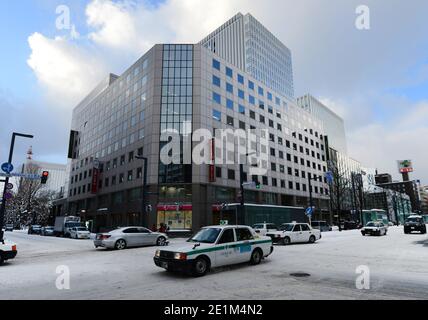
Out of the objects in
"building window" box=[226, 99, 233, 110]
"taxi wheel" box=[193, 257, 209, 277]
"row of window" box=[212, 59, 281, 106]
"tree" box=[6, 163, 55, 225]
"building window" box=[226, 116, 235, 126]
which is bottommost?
"taxi wheel" box=[193, 257, 209, 277]

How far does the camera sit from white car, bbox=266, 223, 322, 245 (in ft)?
65.0

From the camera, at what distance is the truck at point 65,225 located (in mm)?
38312

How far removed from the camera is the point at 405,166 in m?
133

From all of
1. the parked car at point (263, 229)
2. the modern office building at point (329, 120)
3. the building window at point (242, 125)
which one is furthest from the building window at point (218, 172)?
the modern office building at point (329, 120)

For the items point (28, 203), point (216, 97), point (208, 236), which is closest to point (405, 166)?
point (216, 97)

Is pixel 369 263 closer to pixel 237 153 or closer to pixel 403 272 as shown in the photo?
pixel 403 272

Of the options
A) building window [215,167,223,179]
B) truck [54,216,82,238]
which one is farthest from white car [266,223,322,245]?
truck [54,216,82,238]

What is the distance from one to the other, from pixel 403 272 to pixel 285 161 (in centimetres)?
5075

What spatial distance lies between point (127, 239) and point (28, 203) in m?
58.9

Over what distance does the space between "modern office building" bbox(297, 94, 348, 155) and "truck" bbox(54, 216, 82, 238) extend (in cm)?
10406

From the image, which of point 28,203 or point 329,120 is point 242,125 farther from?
point 329,120

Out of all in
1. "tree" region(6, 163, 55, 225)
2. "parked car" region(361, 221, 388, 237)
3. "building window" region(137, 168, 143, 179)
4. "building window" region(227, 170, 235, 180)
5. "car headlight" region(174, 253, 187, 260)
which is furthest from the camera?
"tree" region(6, 163, 55, 225)

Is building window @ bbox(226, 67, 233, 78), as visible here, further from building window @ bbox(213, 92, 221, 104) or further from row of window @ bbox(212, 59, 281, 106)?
building window @ bbox(213, 92, 221, 104)
